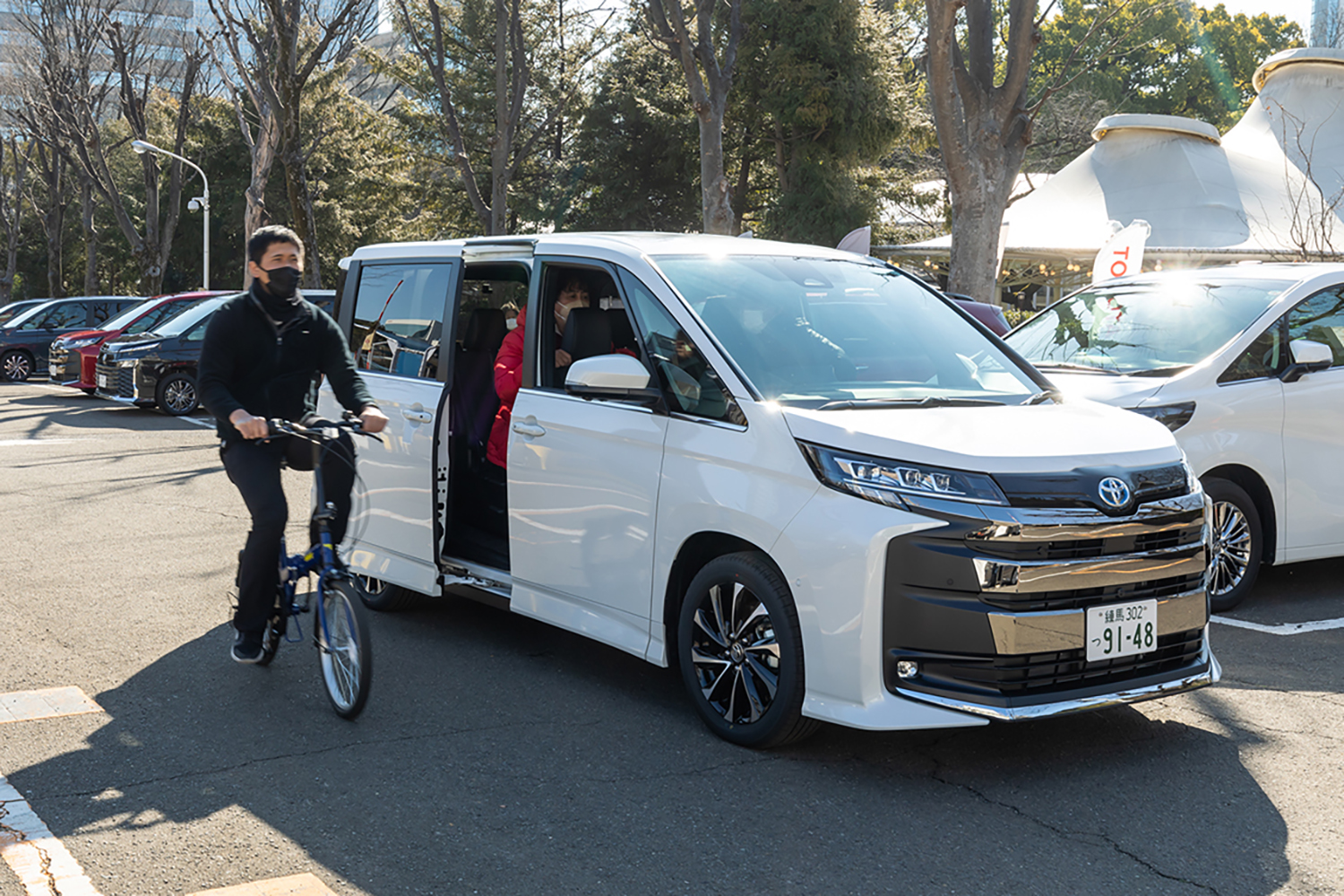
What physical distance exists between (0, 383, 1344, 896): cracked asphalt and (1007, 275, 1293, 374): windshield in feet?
5.11

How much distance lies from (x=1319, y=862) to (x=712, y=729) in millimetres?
2025

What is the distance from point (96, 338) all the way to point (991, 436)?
19846 mm

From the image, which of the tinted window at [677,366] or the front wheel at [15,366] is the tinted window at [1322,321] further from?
the front wheel at [15,366]

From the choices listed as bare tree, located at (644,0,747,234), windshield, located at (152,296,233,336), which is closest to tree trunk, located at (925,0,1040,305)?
bare tree, located at (644,0,747,234)

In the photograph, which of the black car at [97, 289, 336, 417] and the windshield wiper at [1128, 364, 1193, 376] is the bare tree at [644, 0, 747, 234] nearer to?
the black car at [97, 289, 336, 417]

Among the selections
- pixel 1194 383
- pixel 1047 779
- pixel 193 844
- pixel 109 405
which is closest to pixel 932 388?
pixel 1047 779

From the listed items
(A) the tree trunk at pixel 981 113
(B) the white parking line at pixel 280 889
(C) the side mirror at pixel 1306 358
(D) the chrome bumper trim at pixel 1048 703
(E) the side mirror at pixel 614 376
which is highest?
(A) the tree trunk at pixel 981 113

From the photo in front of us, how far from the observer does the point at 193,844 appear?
3.74 metres

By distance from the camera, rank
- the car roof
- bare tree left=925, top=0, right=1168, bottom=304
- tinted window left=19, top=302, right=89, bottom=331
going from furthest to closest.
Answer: tinted window left=19, top=302, right=89, bottom=331
bare tree left=925, top=0, right=1168, bottom=304
the car roof

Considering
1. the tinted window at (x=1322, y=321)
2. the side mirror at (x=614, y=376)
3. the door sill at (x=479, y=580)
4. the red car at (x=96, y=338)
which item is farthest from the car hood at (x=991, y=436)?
the red car at (x=96, y=338)

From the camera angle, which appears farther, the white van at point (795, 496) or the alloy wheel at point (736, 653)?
the alloy wheel at point (736, 653)

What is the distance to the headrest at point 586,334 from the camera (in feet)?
18.5

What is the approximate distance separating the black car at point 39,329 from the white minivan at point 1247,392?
74.7 ft

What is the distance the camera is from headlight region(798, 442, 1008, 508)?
4.02 m
